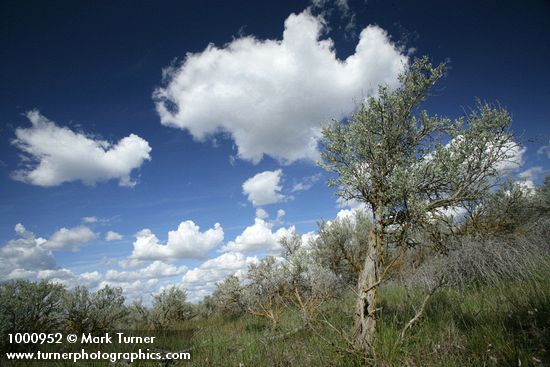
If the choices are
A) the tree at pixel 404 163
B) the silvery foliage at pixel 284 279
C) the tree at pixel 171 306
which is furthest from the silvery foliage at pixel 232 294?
the tree at pixel 404 163

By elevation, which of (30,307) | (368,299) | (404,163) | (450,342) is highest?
(404,163)

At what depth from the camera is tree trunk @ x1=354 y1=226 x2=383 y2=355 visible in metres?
5.90

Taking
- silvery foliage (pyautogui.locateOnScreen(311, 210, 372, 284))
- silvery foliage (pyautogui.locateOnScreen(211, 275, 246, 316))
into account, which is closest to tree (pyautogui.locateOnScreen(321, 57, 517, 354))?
silvery foliage (pyautogui.locateOnScreen(211, 275, 246, 316))

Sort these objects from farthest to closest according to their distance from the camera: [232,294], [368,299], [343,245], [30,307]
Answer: [343,245] → [232,294] → [30,307] → [368,299]

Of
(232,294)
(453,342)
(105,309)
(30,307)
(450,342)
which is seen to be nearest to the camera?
(453,342)

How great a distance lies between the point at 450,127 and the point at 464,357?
5.99 meters

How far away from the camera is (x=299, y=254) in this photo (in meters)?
16.6

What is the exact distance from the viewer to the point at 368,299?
657 cm

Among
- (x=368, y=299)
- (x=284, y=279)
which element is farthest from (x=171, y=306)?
(x=368, y=299)

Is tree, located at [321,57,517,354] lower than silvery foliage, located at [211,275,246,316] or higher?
higher

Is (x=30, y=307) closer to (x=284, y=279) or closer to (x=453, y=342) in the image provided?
(x=284, y=279)

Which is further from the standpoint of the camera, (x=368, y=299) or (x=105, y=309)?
(x=105, y=309)

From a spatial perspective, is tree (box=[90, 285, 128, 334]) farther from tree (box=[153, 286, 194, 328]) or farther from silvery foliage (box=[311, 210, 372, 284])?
silvery foliage (box=[311, 210, 372, 284])

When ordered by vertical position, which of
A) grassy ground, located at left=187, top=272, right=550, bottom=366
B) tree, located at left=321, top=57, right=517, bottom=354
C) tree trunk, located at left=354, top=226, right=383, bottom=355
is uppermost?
tree, located at left=321, top=57, right=517, bottom=354
